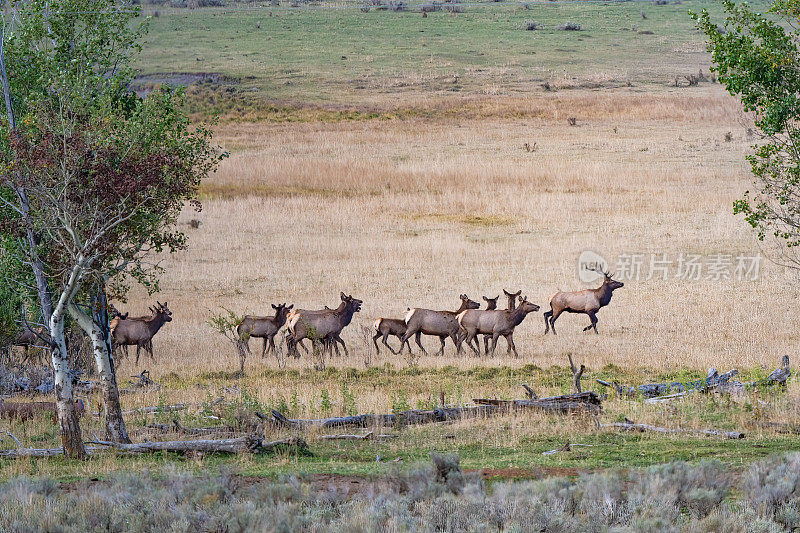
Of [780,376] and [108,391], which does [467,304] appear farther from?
[108,391]

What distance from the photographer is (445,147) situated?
61.3 m

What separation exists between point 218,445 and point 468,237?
87.5ft

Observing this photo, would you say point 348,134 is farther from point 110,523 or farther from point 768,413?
point 110,523

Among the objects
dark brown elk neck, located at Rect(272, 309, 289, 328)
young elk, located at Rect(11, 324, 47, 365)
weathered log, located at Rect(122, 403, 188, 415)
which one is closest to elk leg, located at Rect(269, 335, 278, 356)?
dark brown elk neck, located at Rect(272, 309, 289, 328)

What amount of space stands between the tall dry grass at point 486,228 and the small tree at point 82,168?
22.8 ft

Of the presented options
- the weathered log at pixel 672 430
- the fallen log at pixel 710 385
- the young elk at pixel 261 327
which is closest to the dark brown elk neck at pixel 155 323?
the young elk at pixel 261 327

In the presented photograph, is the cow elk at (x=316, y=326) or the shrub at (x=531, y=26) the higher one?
the shrub at (x=531, y=26)

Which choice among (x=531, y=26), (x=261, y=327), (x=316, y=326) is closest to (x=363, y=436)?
(x=316, y=326)

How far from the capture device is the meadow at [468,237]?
14.8 m

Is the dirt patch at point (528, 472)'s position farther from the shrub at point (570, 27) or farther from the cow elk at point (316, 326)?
the shrub at point (570, 27)

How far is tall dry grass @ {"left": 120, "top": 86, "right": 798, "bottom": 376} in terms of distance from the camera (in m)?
24.8

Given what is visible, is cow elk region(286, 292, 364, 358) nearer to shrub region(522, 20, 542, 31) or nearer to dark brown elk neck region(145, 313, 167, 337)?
dark brown elk neck region(145, 313, 167, 337)

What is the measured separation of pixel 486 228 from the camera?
4103cm

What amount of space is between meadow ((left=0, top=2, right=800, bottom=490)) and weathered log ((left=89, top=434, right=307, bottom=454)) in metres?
0.21
